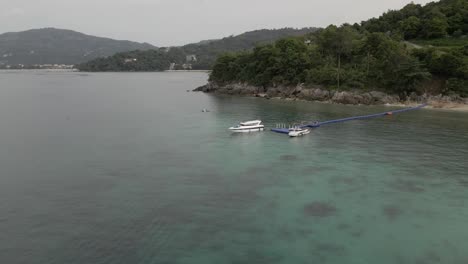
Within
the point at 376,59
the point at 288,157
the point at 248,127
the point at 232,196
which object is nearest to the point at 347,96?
the point at 376,59

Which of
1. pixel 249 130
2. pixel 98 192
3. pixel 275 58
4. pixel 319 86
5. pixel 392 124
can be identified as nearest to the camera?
pixel 98 192

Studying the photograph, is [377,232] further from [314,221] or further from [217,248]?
[217,248]

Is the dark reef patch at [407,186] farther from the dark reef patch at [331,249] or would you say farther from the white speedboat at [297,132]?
the white speedboat at [297,132]

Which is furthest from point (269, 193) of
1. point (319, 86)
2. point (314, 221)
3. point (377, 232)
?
point (319, 86)

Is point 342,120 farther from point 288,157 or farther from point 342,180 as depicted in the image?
point 342,180

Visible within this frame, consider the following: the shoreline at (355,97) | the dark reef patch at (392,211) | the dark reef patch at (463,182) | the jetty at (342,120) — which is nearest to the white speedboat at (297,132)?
the jetty at (342,120)

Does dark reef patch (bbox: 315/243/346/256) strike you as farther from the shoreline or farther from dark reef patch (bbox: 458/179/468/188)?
the shoreline

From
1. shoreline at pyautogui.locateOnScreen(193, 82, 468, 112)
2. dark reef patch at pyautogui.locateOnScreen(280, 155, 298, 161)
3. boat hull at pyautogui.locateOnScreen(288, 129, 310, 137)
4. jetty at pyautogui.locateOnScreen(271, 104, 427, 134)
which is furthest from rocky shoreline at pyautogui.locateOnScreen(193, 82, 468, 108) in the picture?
dark reef patch at pyautogui.locateOnScreen(280, 155, 298, 161)
